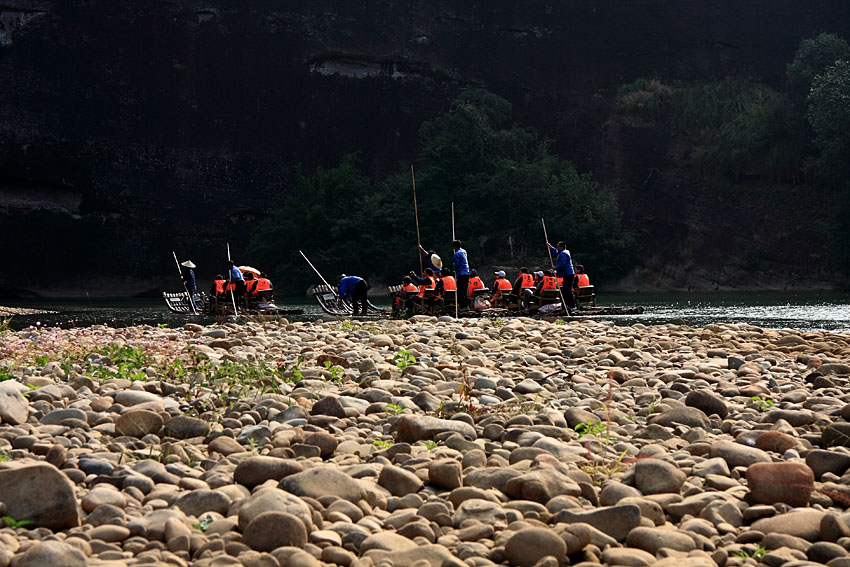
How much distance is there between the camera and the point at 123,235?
49.2 m

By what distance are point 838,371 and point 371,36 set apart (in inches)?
1884

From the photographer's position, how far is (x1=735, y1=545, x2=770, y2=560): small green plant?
147 inches

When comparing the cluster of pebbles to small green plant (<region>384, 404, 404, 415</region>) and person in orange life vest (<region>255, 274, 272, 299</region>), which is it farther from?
person in orange life vest (<region>255, 274, 272, 299</region>)

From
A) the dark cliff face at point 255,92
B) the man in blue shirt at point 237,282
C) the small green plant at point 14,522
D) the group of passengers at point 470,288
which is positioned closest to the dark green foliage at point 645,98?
the dark cliff face at point 255,92

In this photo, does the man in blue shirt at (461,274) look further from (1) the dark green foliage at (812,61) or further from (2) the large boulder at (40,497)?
(1) the dark green foliage at (812,61)

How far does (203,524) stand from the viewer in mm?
3900

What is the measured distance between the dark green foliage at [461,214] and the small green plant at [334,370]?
1317 inches

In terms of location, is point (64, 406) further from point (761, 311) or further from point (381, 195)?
point (381, 195)

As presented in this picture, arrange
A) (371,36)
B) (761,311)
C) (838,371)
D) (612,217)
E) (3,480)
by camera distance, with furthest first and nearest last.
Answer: (371,36) < (612,217) < (761,311) < (838,371) < (3,480)

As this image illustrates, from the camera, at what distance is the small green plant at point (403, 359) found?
826 cm

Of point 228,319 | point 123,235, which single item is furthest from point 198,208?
point 228,319

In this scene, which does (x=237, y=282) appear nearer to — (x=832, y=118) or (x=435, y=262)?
(x=435, y=262)

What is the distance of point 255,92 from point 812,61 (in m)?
28.8

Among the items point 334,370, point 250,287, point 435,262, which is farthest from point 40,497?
point 250,287
